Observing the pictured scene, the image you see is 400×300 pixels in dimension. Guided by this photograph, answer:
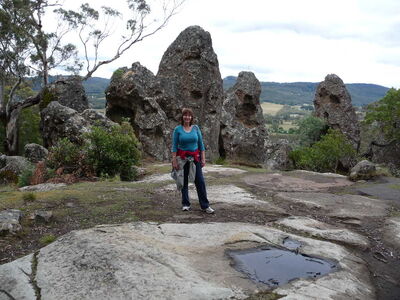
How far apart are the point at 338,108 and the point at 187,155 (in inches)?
1291

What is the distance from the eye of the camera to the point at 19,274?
4.38m

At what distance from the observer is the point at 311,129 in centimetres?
3772

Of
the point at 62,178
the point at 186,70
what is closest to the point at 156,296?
the point at 62,178

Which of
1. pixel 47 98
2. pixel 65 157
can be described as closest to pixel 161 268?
pixel 65 157

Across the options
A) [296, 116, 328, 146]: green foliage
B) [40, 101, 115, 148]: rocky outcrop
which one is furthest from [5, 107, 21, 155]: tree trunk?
[296, 116, 328, 146]: green foliage

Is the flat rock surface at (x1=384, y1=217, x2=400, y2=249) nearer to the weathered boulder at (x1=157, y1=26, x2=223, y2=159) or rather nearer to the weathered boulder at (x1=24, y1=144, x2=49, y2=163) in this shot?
the weathered boulder at (x1=24, y1=144, x2=49, y2=163)

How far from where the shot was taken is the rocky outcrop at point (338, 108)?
120ft

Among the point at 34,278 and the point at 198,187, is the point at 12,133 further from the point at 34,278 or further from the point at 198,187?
the point at 34,278

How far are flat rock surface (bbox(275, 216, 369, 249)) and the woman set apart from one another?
1.47 meters

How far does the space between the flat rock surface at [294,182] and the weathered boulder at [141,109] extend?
706 cm

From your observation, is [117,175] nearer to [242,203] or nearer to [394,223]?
[242,203]

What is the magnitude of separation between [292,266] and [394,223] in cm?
333

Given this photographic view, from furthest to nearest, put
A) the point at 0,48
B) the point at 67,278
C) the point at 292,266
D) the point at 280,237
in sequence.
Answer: the point at 0,48 < the point at 280,237 < the point at 292,266 < the point at 67,278

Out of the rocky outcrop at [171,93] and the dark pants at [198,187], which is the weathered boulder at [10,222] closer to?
the dark pants at [198,187]
